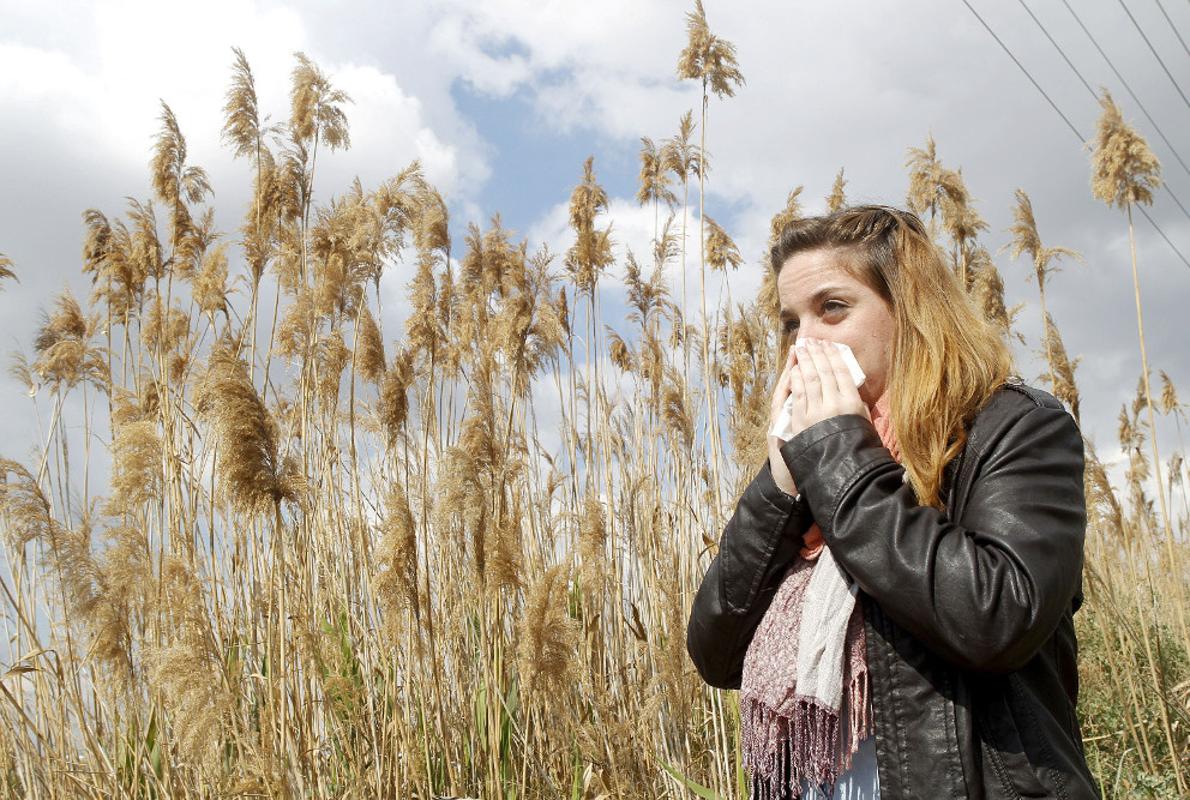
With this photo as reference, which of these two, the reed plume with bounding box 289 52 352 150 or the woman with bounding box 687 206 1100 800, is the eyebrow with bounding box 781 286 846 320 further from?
the reed plume with bounding box 289 52 352 150

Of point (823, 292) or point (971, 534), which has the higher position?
point (823, 292)

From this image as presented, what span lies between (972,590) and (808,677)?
305mm

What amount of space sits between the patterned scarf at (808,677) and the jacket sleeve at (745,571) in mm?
28

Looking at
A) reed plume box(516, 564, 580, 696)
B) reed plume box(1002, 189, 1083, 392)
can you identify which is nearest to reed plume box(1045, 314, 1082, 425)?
reed plume box(1002, 189, 1083, 392)

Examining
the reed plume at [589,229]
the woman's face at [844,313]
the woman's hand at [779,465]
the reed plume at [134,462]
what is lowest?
the woman's hand at [779,465]

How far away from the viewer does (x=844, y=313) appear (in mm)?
1607

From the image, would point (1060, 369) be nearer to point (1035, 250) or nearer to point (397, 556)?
point (1035, 250)

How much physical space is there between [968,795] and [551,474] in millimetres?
3728

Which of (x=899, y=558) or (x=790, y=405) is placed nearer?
(x=899, y=558)

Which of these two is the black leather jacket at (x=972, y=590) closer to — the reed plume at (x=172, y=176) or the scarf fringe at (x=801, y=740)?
the scarf fringe at (x=801, y=740)

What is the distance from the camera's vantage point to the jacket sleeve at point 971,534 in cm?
123

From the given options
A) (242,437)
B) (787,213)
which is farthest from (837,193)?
(242,437)

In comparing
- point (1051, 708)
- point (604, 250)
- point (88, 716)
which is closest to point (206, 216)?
point (604, 250)

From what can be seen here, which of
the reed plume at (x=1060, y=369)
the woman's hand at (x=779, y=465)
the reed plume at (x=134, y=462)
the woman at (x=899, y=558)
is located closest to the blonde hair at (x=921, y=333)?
the woman at (x=899, y=558)
